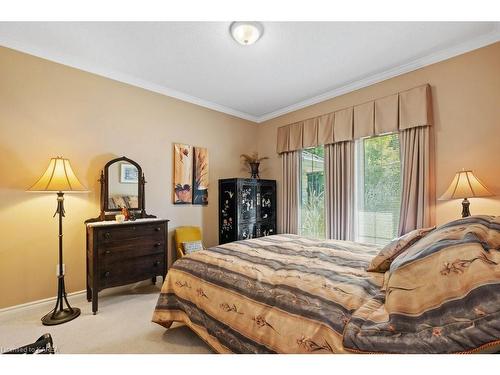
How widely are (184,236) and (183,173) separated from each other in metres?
0.94

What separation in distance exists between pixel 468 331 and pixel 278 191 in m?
3.56

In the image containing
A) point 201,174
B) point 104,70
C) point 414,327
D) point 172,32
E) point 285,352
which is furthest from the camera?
point 201,174

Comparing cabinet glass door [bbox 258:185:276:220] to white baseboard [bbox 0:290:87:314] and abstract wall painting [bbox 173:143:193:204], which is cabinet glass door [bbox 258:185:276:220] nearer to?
abstract wall painting [bbox 173:143:193:204]

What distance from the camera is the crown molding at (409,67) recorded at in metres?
2.31

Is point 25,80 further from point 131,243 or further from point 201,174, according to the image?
point 201,174

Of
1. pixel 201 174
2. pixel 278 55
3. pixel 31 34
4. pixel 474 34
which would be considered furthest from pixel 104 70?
pixel 474 34

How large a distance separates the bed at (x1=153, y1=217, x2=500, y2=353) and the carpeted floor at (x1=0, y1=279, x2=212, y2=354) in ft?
0.64

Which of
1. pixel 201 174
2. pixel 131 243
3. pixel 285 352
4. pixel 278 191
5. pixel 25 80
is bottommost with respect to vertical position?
pixel 285 352

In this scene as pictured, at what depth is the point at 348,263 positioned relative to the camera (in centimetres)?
175

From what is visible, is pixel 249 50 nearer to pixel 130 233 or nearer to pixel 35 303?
pixel 130 233

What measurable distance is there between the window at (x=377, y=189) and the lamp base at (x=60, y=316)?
3379 mm

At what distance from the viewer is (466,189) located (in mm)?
2152

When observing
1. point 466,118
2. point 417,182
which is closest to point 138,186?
point 417,182

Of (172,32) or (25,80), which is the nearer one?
(172,32)
